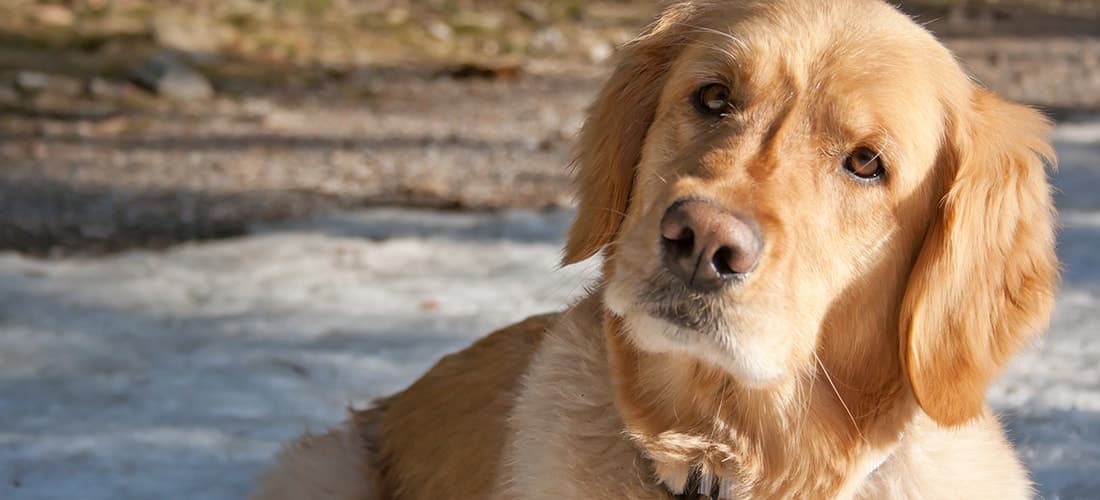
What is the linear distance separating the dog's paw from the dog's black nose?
563 mm

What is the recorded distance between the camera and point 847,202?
2.83 meters

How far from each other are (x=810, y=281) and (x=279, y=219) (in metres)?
5.05

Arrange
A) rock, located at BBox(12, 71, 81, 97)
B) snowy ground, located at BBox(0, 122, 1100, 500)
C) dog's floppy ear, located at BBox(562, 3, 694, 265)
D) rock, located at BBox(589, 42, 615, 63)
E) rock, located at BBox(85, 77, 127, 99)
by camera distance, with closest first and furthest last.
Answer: dog's floppy ear, located at BBox(562, 3, 694, 265) < snowy ground, located at BBox(0, 122, 1100, 500) < rock, located at BBox(12, 71, 81, 97) < rock, located at BBox(85, 77, 127, 99) < rock, located at BBox(589, 42, 615, 63)

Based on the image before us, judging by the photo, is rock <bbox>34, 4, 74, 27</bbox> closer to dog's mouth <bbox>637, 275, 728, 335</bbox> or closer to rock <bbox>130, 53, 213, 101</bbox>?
rock <bbox>130, 53, 213, 101</bbox>

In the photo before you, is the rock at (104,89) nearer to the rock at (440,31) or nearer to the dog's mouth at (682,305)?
the rock at (440,31)

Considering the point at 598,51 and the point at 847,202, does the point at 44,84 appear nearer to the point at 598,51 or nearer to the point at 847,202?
the point at 598,51

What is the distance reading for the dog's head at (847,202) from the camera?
2639 millimetres

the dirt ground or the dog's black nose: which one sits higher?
the dog's black nose

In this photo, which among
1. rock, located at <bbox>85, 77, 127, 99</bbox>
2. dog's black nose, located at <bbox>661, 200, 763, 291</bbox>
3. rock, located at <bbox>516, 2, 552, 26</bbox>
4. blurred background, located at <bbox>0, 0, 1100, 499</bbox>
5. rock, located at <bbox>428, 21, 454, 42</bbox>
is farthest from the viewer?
rock, located at <bbox>516, 2, 552, 26</bbox>

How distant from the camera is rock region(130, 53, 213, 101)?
9.85 m

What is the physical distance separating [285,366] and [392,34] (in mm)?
7586

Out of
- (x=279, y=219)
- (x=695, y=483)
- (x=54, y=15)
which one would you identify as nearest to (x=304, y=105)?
(x=279, y=219)

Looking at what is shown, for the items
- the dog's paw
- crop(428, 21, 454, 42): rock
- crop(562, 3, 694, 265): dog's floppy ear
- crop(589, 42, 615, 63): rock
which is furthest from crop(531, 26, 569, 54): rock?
the dog's paw

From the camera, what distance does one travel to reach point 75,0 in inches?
472
